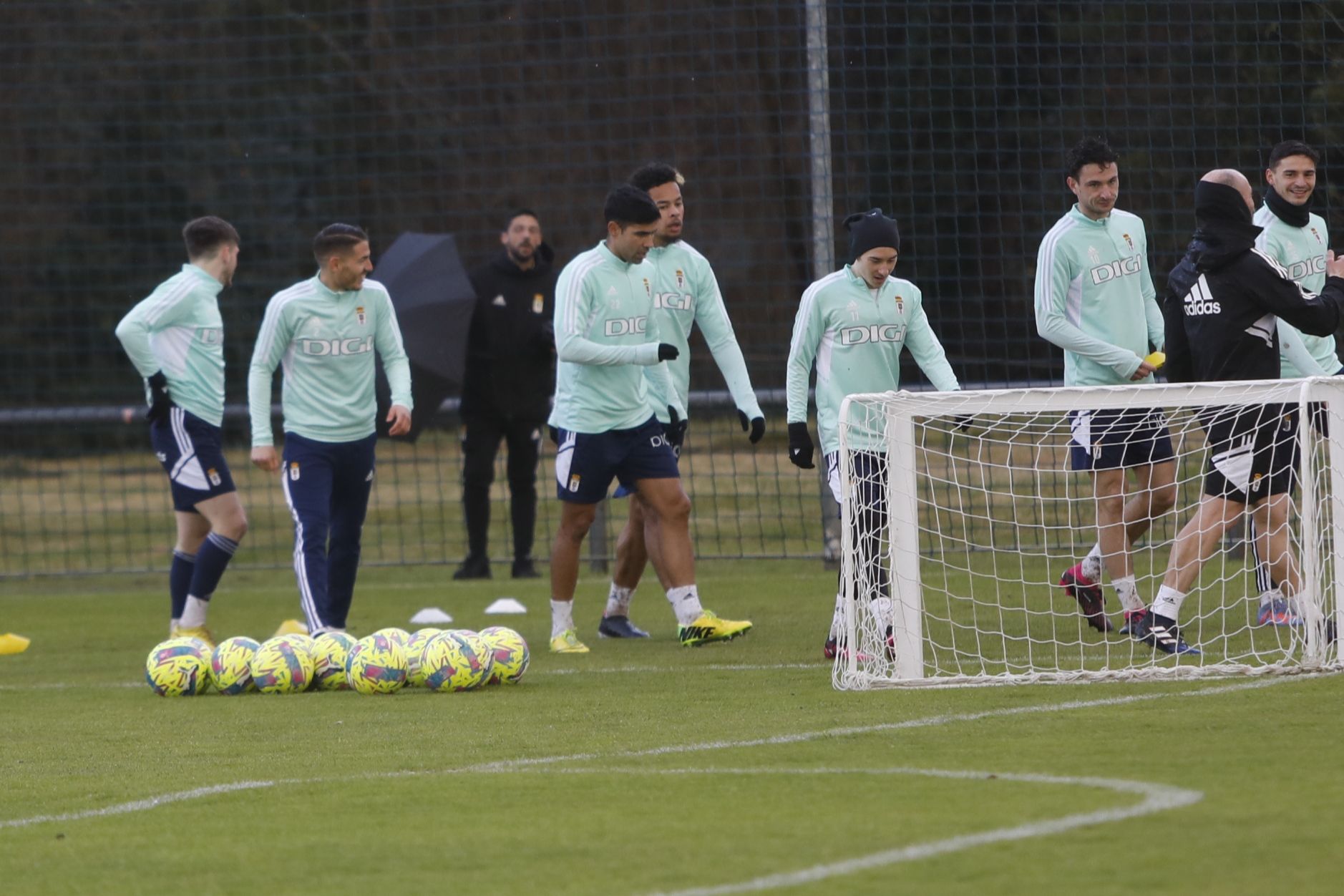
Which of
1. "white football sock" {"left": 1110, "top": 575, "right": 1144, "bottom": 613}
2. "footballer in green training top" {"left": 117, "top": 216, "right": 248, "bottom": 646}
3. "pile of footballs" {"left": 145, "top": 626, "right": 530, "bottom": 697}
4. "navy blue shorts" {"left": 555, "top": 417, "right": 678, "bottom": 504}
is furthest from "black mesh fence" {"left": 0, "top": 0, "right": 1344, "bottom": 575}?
"pile of footballs" {"left": 145, "top": 626, "right": 530, "bottom": 697}

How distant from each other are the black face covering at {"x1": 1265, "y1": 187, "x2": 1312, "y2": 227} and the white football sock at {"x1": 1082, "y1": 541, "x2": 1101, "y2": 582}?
6.03 feet

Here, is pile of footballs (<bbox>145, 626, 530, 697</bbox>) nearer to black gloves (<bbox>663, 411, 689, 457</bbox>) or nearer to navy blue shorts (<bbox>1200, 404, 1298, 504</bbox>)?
black gloves (<bbox>663, 411, 689, 457</bbox>)

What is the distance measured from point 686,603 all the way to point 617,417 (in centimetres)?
93

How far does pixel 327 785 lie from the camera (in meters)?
5.76

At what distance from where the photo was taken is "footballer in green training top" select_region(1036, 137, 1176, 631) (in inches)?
348

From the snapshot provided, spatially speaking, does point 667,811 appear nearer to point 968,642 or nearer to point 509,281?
point 968,642

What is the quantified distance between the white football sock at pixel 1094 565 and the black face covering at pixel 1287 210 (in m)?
1.84

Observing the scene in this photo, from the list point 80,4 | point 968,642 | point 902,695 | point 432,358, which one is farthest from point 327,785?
point 80,4

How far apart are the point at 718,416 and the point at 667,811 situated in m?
10.3

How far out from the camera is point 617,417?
30.7 feet

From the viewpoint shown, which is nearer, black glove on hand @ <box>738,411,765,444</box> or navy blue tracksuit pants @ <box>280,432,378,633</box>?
black glove on hand @ <box>738,411,765,444</box>

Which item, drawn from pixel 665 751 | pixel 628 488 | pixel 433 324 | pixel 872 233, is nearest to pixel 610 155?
pixel 433 324

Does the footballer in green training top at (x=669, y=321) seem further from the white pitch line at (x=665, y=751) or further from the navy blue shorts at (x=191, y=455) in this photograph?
the white pitch line at (x=665, y=751)

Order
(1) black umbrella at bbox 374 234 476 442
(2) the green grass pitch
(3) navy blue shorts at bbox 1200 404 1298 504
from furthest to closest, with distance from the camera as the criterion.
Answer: (1) black umbrella at bbox 374 234 476 442
(3) navy blue shorts at bbox 1200 404 1298 504
(2) the green grass pitch
